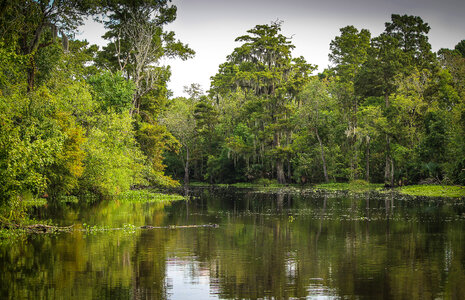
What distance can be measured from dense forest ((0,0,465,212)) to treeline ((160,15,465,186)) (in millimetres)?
186

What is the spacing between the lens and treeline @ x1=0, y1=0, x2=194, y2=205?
1712 cm

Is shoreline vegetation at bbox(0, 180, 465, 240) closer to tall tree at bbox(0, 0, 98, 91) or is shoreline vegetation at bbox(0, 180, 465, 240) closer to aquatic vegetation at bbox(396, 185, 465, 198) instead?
aquatic vegetation at bbox(396, 185, 465, 198)

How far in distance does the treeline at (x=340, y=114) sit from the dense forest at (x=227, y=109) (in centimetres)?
19

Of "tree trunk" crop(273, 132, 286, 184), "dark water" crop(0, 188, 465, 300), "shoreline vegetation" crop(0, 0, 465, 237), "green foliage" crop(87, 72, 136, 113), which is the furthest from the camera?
"tree trunk" crop(273, 132, 286, 184)

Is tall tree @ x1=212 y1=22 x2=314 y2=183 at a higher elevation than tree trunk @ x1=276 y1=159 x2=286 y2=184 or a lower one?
higher

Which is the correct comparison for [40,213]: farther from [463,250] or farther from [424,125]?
[424,125]

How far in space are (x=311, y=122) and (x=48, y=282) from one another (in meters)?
51.5

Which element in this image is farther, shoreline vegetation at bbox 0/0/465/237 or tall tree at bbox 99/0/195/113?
tall tree at bbox 99/0/195/113

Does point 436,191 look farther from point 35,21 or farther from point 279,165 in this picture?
point 35,21

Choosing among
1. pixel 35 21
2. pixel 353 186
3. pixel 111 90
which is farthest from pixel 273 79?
pixel 35 21

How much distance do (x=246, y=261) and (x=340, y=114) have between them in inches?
1961

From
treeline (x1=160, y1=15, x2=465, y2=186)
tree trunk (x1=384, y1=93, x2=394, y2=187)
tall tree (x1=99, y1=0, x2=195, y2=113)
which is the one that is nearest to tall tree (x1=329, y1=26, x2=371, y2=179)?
treeline (x1=160, y1=15, x2=465, y2=186)

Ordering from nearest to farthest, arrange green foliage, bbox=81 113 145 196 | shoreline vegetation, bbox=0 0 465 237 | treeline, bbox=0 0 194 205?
1. treeline, bbox=0 0 194 205
2. shoreline vegetation, bbox=0 0 465 237
3. green foliage, bbox=81 113 145 196

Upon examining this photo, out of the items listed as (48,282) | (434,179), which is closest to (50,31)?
(48,282)
